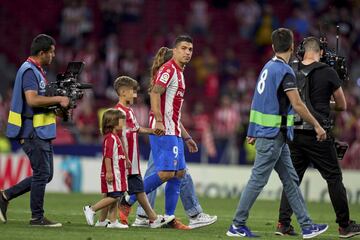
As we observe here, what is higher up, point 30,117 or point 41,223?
point 30,117

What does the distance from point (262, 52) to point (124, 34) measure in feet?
13.7

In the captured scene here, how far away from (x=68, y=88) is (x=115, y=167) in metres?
Answer: 1.16

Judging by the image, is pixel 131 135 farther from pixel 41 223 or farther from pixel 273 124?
pixel 273 124

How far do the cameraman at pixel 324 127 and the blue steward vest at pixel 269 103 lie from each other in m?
0.63

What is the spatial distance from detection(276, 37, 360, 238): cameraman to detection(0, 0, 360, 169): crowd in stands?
1325 centimetres

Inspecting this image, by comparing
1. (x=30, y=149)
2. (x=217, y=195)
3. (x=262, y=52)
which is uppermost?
(x=262, y=52)

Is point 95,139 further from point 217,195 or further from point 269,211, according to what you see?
point 269,211

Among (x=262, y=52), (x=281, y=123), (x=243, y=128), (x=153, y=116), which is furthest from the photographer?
(x=262, y=52)

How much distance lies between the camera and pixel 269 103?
12289 millimetres

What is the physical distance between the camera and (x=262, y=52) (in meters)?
31.1

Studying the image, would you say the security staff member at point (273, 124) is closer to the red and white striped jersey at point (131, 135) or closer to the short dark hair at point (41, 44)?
the red and white striped jersey at point (131, 135)

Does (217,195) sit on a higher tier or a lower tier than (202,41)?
lower

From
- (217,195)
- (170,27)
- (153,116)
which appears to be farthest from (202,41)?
(153,116)

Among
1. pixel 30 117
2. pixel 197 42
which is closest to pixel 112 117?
pixel 30 117
